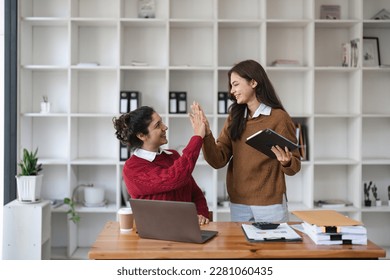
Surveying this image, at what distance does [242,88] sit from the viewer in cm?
251

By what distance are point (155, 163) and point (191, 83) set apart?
7.06ft

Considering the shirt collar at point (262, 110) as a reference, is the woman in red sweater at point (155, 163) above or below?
below

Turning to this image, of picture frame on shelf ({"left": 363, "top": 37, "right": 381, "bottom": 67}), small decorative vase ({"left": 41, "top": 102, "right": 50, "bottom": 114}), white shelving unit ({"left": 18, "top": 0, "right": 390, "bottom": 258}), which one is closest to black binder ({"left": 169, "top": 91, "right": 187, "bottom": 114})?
white shelving unit ({"left": 18, "top": 0, "right": 390, "bottom": 258})

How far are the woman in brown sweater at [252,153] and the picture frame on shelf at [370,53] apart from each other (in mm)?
2058

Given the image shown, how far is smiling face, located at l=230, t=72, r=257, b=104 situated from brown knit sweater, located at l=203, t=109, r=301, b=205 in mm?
123

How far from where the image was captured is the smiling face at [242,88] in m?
2.51

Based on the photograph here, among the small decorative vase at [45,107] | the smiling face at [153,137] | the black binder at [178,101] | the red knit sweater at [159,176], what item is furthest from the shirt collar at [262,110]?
the small decorative vase at [45,107]

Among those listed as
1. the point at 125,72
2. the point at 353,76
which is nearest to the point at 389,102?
the point at 353,76

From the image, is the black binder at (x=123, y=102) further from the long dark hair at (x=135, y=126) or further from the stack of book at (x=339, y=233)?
the stack of book at (x=339, y=233)

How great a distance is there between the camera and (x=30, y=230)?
355 cm

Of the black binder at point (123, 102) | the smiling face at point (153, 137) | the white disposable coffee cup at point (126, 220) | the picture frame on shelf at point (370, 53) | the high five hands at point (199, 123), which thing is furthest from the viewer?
the picture frame on shelf at point (370, 53)

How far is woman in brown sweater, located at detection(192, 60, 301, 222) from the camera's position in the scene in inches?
96.9

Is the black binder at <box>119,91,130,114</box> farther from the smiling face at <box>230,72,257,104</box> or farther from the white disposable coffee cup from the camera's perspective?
the white disposable coffee cup
